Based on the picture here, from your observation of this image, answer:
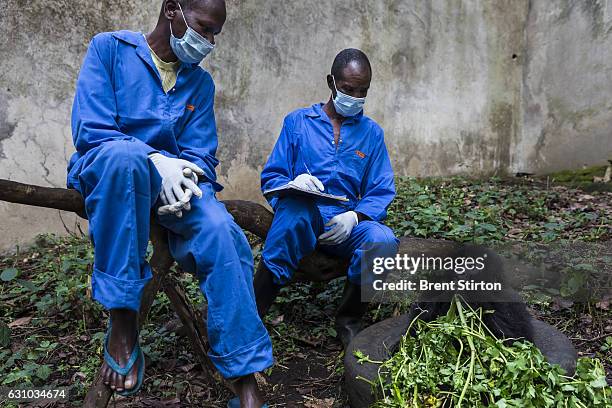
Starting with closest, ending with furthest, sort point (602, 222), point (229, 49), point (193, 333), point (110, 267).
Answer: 1. point (110, 267)
2. point (193, 333)
3. point (602, 222)
4. point (229, 49)

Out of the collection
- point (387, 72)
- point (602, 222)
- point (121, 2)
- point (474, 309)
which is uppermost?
point (121, 2)

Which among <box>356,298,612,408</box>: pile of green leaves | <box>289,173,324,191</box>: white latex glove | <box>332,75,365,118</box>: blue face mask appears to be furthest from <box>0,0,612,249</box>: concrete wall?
<box>356,298,612,408</box>: pile of green leaves

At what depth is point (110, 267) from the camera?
189 centimetres

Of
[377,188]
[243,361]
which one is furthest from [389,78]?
[243,361]

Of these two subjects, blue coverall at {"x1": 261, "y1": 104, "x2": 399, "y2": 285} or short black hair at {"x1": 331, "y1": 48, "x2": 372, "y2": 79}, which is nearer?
blue coverall at {"x1": 261, "y1": 104, "x2": 399, "y2": 285}

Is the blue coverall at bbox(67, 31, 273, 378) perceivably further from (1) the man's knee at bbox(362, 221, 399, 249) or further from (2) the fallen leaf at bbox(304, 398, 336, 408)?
(1) the man's knee at bbox(362, 221, 399, 249)

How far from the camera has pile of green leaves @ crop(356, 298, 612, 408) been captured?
5.97ft

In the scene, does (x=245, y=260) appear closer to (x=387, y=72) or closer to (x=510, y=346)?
(x=510, y=346)

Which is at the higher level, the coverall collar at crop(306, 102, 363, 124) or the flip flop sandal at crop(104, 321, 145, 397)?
the coverall collar at crop(306, 102, 363, 124)

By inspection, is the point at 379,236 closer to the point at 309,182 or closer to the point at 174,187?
the point at 309,182

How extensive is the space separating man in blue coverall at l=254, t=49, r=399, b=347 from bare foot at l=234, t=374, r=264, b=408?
782 mm

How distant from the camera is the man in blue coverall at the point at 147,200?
190 centimetres

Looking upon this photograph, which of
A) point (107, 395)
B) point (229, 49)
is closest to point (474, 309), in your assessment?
point (107, 395)

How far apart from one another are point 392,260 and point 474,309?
29.8 inches
